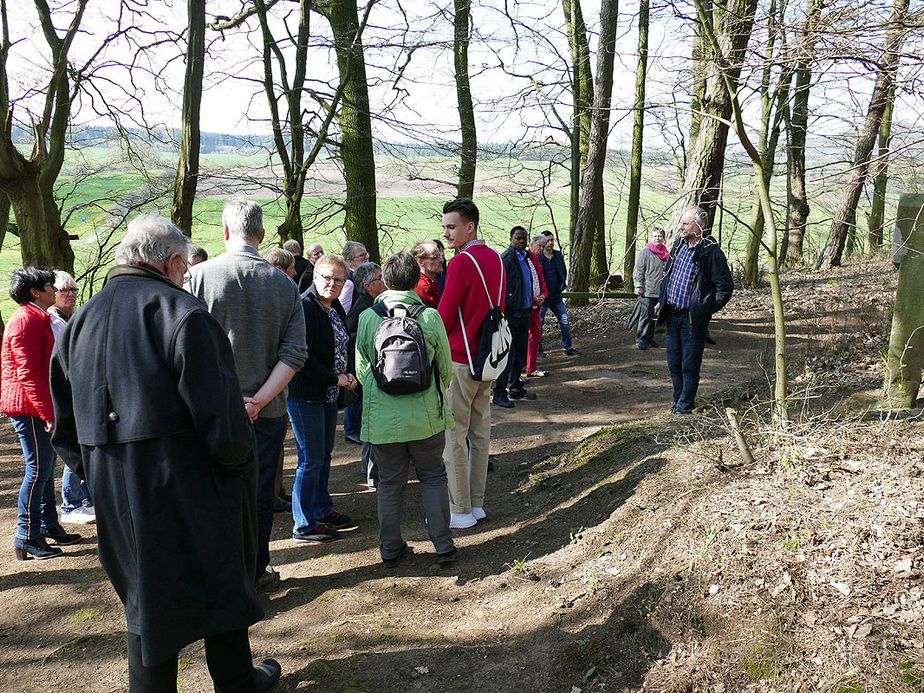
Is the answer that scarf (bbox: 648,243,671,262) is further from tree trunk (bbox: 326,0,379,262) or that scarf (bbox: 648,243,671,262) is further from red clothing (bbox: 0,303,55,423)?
red clothing (bbox: 0,303,55,423)

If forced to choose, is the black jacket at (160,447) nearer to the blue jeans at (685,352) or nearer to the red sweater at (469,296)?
the red sweater at (469,296)

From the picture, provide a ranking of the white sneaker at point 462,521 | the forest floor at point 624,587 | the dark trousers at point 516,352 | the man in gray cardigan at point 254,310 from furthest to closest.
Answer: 1. the dark trousers at point 516,352
2. the white sneaker at point 462,521
3. the man in gray cardigan at point 254,310
4. the forest floor at point 624,587

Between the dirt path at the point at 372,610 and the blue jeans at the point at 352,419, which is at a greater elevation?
the blue jeans at the point at 352,419

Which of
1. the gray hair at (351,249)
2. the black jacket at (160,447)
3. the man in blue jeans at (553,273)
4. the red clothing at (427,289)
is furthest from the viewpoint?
the man in blue jeans at (553,273)

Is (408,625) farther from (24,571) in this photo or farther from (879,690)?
(24,571)

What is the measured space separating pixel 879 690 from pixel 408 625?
2204mm

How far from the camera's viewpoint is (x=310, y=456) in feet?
15.4

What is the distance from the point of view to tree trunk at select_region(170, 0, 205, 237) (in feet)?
29.0

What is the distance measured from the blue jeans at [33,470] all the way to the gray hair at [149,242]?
2.79 m

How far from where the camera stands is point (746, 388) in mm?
6543

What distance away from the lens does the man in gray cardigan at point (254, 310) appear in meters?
3.59

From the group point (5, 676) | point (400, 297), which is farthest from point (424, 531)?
point (5, 676)

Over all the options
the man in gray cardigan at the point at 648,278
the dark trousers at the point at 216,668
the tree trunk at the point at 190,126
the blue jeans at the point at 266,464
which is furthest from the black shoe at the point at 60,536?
the man in gray cardigan at the point at 648,278

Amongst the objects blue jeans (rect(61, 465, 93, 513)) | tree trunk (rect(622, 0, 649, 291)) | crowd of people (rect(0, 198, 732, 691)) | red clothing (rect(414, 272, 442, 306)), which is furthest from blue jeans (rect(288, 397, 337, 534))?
tree trunk (rect(622, 0, 649, 291))
